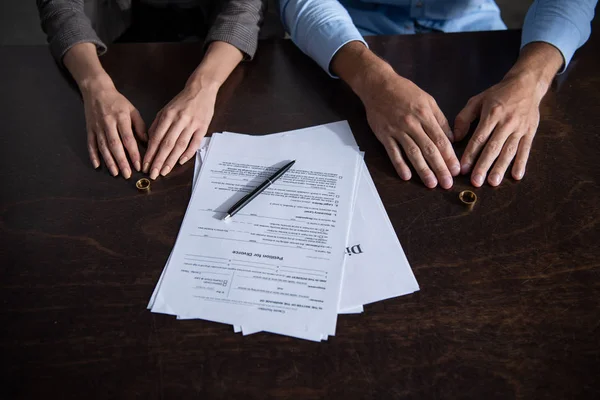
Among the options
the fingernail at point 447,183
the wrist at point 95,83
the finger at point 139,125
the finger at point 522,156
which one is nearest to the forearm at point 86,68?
the wrist at point 95,83

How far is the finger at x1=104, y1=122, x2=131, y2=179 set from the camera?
826 millimetres

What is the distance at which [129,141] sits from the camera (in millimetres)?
857

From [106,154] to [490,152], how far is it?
70cm

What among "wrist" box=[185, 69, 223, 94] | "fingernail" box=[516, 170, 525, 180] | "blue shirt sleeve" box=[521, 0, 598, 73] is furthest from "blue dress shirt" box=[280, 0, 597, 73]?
"fingernail" box=[516, 170, 525, 180]

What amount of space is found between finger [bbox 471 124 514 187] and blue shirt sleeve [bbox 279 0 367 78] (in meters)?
0.36

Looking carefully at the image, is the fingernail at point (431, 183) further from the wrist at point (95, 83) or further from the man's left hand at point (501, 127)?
the wrist at point (95, 83)

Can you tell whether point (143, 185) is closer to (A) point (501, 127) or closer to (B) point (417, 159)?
(B) point (417, 159)

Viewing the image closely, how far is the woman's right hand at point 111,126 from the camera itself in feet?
2.76

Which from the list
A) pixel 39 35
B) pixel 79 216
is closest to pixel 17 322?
pixel 79 216

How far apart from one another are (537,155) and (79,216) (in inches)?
31.9

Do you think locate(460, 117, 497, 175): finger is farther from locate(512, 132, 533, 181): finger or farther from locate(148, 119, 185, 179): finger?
locate(148, 119, 185, 179): finger

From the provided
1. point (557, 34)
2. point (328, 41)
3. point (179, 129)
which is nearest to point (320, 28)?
point (328, 41)

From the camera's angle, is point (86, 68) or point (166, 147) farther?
point (86, 68)

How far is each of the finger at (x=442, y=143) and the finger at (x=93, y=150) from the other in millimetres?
615
